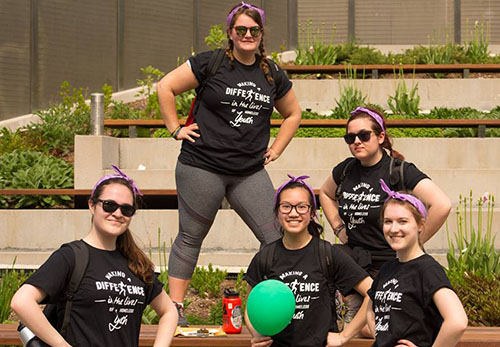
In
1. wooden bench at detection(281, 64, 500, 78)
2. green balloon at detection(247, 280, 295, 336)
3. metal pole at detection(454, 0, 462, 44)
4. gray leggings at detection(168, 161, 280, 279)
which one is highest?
metal pole at detection(454, 0, 462, 44)

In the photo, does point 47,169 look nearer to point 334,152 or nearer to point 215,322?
point 334,152

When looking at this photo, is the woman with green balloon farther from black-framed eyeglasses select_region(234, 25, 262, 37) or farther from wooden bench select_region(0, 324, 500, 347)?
black-framed eyeglasses select_region(234, 25, 262, 37)

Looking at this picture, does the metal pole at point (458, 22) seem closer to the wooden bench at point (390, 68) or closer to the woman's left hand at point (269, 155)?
the wooden bench at point (390, 68)

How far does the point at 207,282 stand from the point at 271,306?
288 centimetres

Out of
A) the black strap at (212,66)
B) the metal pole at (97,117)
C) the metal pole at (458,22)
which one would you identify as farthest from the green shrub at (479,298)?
the metal pole at (458,22)

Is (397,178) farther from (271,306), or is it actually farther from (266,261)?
(271,306)

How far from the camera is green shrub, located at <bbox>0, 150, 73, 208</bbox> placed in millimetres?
8672

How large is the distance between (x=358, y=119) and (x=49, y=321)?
78.1 inches

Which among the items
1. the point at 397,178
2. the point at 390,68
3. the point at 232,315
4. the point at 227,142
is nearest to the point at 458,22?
the point at 390,68

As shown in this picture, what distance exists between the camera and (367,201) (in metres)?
4.65

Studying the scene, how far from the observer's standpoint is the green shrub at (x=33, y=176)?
341 inches

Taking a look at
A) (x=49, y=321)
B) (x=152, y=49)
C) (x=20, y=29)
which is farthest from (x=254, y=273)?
(x=152, y=49)

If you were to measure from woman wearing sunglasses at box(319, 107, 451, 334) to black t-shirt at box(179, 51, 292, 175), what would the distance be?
64 centimetres

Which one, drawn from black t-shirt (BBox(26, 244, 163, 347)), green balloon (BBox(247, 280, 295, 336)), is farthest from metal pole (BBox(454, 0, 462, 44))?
black t-shirt (BBox(26, 244, 163, 347))
